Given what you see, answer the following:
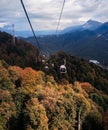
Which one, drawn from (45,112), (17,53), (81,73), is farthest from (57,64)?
(45,112)

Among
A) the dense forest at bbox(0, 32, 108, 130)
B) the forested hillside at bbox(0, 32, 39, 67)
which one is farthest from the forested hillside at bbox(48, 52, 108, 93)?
the dense forest at bbox(0, 32, 108, 130)

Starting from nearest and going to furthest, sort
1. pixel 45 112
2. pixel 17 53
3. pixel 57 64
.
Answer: pixel 45 112 → pixel 57 64 → pixel 17 53

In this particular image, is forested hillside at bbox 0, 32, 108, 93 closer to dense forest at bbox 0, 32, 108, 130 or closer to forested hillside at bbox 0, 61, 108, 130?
dense forest at bbox 0, 32, 108, 130

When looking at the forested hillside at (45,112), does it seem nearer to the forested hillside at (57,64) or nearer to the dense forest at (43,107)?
the dense forest at (43,107)

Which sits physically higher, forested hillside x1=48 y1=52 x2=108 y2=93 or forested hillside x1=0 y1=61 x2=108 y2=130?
forested hillside x1=0 y1=61 x2=108 y2=130

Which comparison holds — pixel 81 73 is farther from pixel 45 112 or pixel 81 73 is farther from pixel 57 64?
pixel 45 112

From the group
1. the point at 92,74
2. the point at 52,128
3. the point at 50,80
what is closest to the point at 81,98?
the point at 52,128

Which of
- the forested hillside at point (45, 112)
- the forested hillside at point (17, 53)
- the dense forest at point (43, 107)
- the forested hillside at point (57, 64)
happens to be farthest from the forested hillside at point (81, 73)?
the forested hillside at point (45, 112)

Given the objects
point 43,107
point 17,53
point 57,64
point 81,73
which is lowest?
point 81,73

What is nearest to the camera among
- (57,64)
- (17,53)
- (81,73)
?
(81,73)

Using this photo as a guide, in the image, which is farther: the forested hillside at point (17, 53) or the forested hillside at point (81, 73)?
the forested hillside at point (17, 53)

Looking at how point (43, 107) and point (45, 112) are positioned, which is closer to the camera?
point (45, 112)

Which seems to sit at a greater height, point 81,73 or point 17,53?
point 17,53

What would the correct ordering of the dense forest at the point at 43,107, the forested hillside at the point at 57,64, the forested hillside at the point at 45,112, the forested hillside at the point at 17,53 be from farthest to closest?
the forested hillside at the point at 17,53 < the forested hillside at the point at 57,64 < the dense forest at the point at 43,107 < the forested hillside at the point at 45,112
